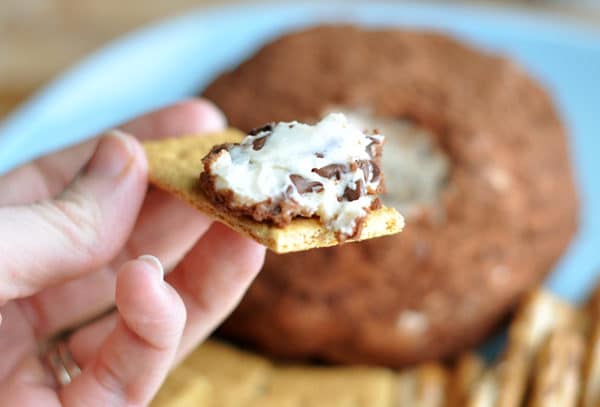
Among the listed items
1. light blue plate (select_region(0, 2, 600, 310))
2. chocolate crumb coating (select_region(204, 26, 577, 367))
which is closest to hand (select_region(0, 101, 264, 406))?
chocolate crumb coating (select_region(204, 26, 577, 367))

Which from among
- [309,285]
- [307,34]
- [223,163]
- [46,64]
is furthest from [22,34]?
[223,163]

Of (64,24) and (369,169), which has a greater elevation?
(369,169)

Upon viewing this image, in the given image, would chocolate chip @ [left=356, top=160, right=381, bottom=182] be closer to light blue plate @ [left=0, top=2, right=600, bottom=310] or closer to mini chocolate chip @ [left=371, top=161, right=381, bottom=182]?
mini chocolate chip @ [left=371, top=161, right=381, bottom=182]

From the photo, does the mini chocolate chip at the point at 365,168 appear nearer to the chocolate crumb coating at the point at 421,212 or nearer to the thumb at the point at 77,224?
the thumb at the point at 77,224

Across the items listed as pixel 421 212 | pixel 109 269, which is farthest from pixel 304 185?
pixel 421 212

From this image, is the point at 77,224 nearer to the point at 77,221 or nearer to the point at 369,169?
the point at 77,221

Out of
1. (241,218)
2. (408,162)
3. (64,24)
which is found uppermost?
(241,218)

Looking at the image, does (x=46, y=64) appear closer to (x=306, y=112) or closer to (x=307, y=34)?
(x=307, y=34)
